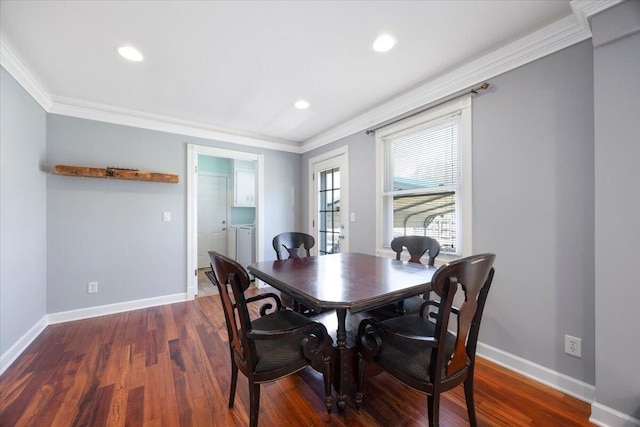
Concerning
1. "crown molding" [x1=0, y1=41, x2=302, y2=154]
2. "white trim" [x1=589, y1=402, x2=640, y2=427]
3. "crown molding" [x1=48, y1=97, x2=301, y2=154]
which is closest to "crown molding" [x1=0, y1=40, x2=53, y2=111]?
"crown molding" [x1=0, y1=41, x2=302, y2=154]

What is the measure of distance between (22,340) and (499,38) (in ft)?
14.9

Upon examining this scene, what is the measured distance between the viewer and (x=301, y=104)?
294 cm

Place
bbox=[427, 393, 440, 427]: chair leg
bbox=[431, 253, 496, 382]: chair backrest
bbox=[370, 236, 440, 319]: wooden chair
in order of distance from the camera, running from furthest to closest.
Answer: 1. bbox=[370, 236, 440, 319]: wooden chair
2. bbox=[427, 393, 440, 427]: chair leg
3. bbox=[431, 253, 496, 382]: chair backrest

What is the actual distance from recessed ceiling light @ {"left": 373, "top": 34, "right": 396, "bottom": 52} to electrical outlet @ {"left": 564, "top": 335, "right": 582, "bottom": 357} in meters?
2.34

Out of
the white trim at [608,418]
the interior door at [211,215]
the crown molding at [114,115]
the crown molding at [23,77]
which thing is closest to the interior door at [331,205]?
the crown molding at [114,115]

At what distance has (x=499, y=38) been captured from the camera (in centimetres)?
185

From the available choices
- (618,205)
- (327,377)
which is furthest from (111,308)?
(618,205)

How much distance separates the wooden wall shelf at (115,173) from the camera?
2.74 meters

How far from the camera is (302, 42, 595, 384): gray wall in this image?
1.62 m

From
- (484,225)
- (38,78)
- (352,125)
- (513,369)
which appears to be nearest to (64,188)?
(38,78)

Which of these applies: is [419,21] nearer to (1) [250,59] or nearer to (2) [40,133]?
(1) [250,59]

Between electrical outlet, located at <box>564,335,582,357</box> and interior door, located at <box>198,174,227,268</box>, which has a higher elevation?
interior door, located at <box>198,174,227,268</box>

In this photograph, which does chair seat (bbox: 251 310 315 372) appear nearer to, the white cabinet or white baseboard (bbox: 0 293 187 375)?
white baseboard (bbox: 0 293 187 375)

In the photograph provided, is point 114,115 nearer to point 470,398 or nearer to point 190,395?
point 190,395
